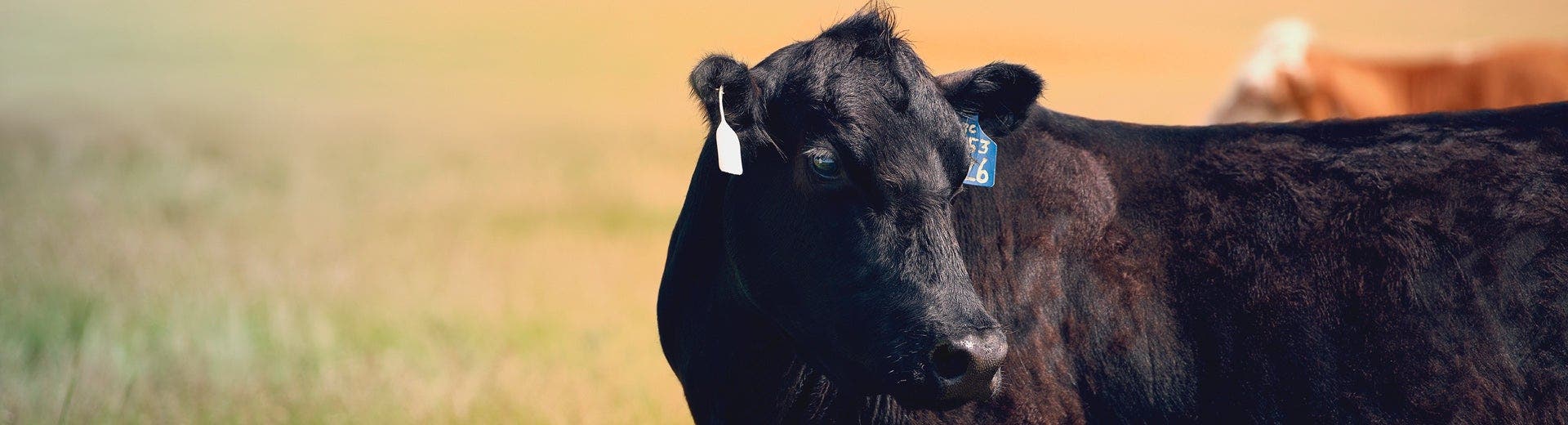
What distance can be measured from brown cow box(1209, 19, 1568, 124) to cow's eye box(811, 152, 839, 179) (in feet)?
31.9

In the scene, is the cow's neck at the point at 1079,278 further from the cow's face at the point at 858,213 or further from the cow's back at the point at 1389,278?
the cow's face at the point at 858,213

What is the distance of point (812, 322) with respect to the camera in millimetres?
3455

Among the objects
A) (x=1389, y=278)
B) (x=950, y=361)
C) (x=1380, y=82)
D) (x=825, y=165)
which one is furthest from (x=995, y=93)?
(x=1380, y=82)

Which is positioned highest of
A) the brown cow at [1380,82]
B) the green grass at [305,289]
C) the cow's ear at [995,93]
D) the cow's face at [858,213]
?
the brown cow at [1380,82]

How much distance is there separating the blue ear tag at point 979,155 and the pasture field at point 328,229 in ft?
2.75

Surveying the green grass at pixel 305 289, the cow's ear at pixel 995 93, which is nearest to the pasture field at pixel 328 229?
the green grass at pixel 305 289

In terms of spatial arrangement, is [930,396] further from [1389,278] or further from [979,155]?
[1389,278]

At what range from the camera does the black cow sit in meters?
3.39

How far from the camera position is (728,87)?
3486 millimetres

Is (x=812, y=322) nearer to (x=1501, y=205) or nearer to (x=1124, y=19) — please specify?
(x=1501, y=205)

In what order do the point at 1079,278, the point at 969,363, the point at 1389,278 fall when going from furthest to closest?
1. the point at 1079,278
2. the point at 1389,278
3. the point at 969,363

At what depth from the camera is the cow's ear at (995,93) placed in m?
3.74

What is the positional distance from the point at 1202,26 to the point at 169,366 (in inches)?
2285

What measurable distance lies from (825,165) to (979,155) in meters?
0.71
